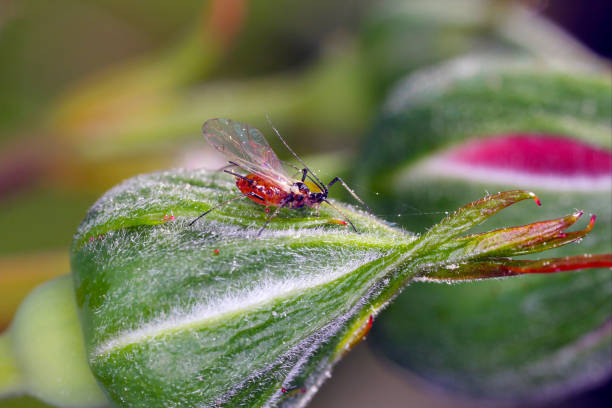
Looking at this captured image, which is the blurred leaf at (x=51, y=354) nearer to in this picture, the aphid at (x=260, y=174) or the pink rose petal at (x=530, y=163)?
A: the aphid at (x=260, y=174)

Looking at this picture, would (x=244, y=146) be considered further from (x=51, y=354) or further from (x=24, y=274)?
(x=24, y=274)

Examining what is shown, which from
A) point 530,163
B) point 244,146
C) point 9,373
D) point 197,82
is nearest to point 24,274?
point 9,373

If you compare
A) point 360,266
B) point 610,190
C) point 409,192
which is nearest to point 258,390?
point 360,266

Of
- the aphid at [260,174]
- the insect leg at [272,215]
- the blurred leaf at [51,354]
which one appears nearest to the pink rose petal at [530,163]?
the aphid at [260,174]

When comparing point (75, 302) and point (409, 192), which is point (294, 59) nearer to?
point (409, 192)

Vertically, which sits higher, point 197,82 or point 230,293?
point 197,82

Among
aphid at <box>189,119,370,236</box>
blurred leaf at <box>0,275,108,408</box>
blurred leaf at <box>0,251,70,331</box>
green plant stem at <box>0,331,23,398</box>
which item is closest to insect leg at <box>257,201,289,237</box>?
aphid at <box>189,119,370,236</box>

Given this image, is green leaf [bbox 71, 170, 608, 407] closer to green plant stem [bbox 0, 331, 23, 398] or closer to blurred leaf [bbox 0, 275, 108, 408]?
blurred leaf [bbox 0, 275, 108, 408]

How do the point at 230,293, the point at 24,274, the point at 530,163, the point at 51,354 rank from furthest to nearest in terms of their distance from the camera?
the point at 24,274 → the point at 530,163 → the point at 51,354 → the point at 230,293
